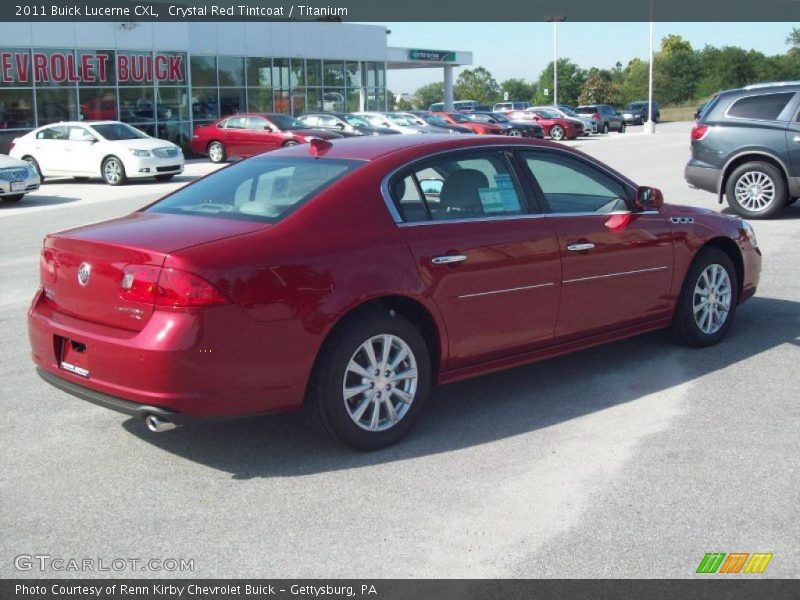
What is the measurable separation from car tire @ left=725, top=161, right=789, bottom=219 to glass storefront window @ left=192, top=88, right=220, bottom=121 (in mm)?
25753

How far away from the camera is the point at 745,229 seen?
7.27 m

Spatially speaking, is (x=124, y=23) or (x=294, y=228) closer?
(x=294, y=228)

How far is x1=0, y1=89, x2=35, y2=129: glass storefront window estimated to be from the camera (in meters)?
29.3

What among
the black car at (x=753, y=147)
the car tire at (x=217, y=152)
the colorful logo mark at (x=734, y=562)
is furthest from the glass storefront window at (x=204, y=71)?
the colorful logo mark at (x=734, y=562)

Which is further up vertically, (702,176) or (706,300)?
(702,176)

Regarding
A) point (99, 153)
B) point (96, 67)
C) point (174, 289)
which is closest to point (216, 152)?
point (96, 67)

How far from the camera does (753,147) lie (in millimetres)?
13797

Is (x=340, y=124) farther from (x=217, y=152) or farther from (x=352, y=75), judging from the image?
(x=352, y=75)

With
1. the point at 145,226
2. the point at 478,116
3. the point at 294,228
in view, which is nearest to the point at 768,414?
the point at 294,228

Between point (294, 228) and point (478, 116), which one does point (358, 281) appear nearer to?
point (294, 228)

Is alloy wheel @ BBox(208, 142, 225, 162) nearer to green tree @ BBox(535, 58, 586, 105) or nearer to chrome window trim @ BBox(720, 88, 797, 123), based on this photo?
chrome window trim @ BBox(720, 88, 797, 123)

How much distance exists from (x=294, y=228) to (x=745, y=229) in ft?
12.6

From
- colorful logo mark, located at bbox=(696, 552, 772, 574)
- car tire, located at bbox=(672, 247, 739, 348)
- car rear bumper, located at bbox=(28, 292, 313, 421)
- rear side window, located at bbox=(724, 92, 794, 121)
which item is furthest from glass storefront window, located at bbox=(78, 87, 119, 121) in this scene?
colorful logo mark, located at bbox=(696, 552, 772, 574)

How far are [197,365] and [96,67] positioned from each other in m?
29.8
